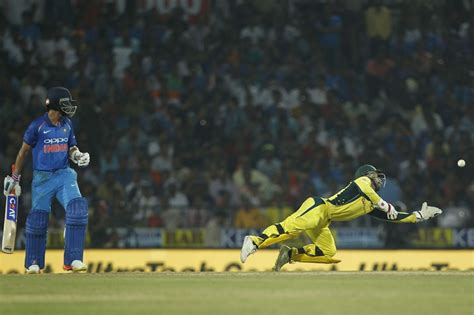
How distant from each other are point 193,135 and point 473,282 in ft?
30.8

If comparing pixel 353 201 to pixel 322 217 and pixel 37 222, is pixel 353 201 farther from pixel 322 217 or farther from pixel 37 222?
pixel 37 222

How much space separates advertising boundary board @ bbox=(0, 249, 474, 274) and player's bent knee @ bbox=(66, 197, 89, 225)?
16.0 feet

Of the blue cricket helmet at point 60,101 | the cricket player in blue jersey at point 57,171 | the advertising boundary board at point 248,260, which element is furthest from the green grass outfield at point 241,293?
the advertising boundary board at point 248,260

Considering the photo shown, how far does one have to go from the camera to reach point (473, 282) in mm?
12453

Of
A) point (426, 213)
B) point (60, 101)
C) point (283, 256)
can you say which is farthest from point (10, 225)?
point (426, 213)

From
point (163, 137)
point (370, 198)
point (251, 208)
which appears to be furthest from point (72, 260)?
point (163, 137)

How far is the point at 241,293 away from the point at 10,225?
11.5 ft

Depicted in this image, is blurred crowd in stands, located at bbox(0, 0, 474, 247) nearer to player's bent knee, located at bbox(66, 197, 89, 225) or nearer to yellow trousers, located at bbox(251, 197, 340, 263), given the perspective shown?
yellow trousers, located at bbox(251, 197, 340, 263)

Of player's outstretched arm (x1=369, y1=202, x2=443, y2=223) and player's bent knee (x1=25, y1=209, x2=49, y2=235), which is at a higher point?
player's outstretched arm (x1=369, y1=202, x2=443, y2=223)

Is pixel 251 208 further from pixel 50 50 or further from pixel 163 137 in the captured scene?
pixel 50 50

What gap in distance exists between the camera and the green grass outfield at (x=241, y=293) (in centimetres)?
987

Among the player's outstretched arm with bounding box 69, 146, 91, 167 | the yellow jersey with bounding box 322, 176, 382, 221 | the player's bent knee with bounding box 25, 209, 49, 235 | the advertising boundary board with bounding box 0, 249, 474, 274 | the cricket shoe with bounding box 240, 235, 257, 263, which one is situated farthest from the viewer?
the advertising boundary board with bounding box 0, 249, 474, 274

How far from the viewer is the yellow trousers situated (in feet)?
46.9

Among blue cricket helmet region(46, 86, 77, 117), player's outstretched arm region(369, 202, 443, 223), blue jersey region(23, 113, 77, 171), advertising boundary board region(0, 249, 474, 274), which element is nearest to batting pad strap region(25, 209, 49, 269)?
blue jersey region(23, 113, 77, 171)
